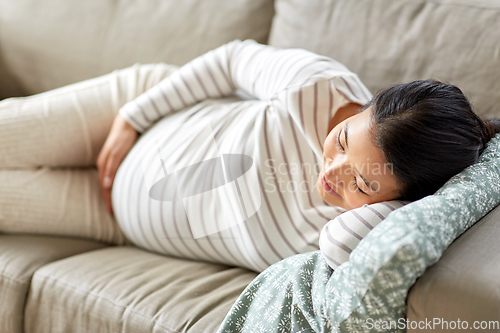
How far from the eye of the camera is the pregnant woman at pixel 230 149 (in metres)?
0.72

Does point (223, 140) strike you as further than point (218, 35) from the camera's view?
No

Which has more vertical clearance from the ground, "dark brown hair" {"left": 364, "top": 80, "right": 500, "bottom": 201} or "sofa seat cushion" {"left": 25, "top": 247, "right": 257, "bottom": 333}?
"dark brown hair" {"left": 364, "top": 80, "right": 500, "bottom": 201}

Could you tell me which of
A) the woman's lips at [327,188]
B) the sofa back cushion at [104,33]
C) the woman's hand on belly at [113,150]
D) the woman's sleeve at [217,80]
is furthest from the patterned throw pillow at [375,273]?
the sofa back cushion at [104,33]

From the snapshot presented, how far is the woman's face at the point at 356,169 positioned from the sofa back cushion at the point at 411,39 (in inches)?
14.0

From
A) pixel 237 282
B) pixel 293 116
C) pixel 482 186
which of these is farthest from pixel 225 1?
pixel 482 186

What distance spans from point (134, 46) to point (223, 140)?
60 centimetres

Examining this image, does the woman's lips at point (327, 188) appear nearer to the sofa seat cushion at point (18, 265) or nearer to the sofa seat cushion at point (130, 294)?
the sofa seat cushion at point (130, 294)

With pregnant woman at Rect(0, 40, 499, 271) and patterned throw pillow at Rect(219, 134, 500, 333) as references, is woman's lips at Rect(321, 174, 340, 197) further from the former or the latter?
patterned throw pillow at Rect(219, 134, 500, 333)

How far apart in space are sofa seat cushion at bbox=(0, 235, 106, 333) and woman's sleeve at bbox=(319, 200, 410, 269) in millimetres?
660

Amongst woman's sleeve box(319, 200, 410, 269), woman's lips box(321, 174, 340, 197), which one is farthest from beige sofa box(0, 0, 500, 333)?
woman's lips box(321, 174, 340, 197)

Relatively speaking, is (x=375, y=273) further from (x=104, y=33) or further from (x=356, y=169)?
(x=104, y=33)

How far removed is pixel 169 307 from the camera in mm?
846

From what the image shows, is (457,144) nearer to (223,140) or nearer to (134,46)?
(223,140)

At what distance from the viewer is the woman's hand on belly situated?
1.16m
